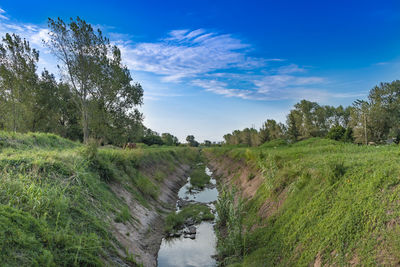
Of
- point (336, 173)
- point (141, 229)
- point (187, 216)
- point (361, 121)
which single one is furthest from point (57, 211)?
point (361, 121)

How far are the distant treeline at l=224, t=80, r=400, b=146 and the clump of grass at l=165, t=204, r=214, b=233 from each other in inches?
Result: 1565

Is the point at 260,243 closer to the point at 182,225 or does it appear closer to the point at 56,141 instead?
the point at 182,225

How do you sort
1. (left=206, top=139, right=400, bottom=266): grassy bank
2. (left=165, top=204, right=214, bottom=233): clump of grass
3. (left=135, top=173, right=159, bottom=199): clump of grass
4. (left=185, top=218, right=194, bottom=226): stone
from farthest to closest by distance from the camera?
(left=135, top=173, right=159, bottom=199): clump of grass → (left=185, top=218, right=194, bottom=226): stone → (left=165, top=204, right=214, bottom=233): clump of grass → (left=206, top=139, right=400, bottom=266): grassy bank

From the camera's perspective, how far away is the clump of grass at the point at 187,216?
40.6 ft

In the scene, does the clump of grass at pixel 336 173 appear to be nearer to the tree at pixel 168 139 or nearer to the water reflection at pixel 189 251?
the water reflection at pixel 189 251

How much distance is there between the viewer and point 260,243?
26.5ft

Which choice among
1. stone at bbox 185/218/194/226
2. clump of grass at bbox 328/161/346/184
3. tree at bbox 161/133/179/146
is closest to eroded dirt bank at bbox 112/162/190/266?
stone at bbox 185/218/194/226

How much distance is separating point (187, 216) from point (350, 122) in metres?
60.3

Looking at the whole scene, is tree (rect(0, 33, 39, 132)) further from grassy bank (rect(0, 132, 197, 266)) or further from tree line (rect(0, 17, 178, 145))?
grassy bank (rect(0, 132, 197, 266))

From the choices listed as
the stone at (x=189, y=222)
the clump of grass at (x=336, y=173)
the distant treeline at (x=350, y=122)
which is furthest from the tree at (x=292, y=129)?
the clump of grass at (x=336, y=173)

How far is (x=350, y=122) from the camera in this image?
58.1 m

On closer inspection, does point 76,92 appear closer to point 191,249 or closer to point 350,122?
point 191,249

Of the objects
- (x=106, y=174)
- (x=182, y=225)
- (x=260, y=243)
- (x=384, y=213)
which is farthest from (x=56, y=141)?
(x=384, y=213)

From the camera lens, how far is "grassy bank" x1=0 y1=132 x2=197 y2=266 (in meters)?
4.57
